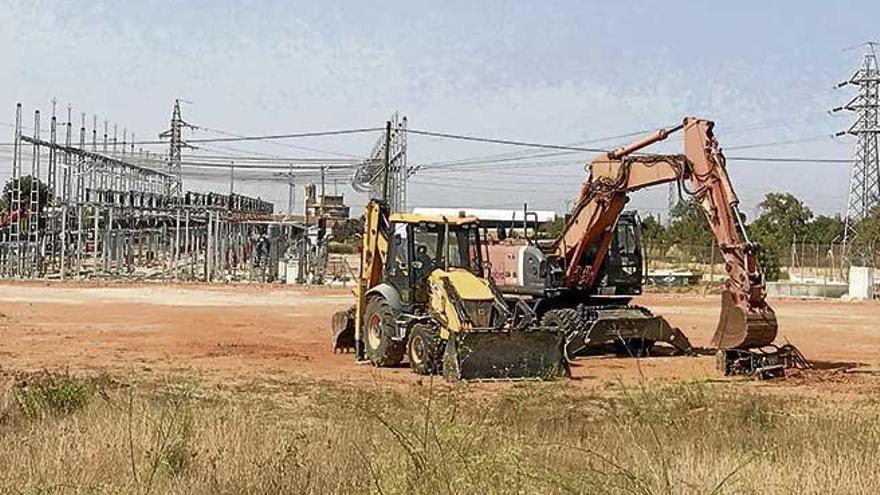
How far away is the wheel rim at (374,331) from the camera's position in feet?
62.4

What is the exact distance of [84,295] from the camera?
43.0 meters

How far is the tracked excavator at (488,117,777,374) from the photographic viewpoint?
1870cm

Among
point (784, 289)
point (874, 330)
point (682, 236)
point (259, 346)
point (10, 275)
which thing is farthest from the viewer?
point (682, 236)

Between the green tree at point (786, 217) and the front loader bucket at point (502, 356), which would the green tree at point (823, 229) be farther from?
the front loader bucket at point (502, 356)

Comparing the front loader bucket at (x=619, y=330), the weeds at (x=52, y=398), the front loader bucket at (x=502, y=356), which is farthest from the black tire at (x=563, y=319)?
the weeds at (x=52, y=398)

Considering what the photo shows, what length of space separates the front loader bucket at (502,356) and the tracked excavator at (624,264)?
223 cm

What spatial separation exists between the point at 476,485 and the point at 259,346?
17587 millimetres

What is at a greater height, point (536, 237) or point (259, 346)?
point (536, 237)

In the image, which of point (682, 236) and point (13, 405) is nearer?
point (13, 405)

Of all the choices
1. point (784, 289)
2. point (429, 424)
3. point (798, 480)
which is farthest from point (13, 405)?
point (784, 289)

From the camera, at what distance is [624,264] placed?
2311 cm

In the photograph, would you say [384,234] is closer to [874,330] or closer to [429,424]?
[429,424]

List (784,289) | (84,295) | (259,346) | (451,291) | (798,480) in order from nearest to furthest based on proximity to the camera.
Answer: (798,480) < (451,291) < (259,346) < (84,295) < (784,289)

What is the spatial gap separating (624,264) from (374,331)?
6180 millimetres
